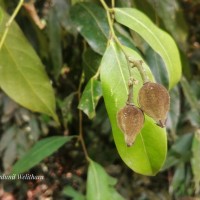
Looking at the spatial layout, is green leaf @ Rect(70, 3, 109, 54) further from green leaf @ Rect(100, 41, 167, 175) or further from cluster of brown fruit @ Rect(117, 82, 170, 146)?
cluster of brown fruit @ Rect(117, 82, 170, 146)

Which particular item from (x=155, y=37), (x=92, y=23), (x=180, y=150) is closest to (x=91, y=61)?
(x=92, y=23)

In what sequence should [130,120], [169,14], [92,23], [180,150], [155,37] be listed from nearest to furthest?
[130,120], [155,37], [92,23], [169,14], [180,150]

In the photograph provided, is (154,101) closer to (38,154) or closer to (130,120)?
(130,120)

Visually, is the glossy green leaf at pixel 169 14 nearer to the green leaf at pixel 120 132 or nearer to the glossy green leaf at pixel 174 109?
the glossy green leaf at pixel 174 109

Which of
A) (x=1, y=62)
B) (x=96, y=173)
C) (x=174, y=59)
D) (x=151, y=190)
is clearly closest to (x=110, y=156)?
(x=151, y=190)

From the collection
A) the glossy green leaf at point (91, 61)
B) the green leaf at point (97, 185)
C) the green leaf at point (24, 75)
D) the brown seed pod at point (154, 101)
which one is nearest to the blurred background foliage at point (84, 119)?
the glossy green leaf at point (91, 61)

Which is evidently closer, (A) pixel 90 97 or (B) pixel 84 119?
(A) pixel 90 97

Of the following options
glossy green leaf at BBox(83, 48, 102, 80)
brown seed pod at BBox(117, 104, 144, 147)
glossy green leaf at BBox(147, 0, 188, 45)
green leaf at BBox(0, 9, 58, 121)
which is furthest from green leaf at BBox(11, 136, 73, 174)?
brown seed pod at BBox(117, 104, 144, 147)

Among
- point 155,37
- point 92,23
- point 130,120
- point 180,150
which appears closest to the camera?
point 130,120
